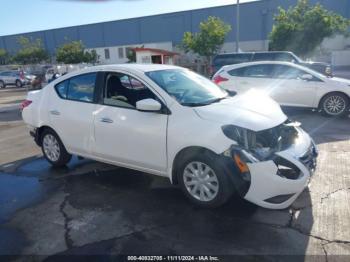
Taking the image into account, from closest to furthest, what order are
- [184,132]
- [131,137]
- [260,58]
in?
[184,132], [131,137], [260,58]

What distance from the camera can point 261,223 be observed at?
3402 mm

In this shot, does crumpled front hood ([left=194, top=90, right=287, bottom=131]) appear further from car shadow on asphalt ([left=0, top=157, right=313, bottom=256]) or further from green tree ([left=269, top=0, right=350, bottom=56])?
green tree ([left=269, top=0, right=350, bottom=56])

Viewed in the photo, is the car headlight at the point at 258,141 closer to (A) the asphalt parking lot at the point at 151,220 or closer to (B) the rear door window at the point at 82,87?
(A) the asphalt parking lot at the point at 151,220

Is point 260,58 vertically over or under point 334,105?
over

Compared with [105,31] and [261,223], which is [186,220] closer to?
[261,223]

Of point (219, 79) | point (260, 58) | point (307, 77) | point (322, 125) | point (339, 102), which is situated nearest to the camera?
point (322, 125)

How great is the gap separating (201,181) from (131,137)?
1081 mm

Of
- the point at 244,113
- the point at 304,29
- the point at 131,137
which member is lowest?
the point at 131,137

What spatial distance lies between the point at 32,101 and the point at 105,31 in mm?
58576

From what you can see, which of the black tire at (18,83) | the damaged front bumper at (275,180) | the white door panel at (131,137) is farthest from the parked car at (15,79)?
the damaged front bumper at (275,180)

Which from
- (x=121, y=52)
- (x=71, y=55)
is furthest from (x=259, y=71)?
(x=121, y=52)

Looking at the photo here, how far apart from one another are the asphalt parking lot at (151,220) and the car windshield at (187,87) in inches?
49.0

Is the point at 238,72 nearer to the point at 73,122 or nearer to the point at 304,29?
the point at 73,122

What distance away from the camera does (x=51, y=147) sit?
17.5 ft
